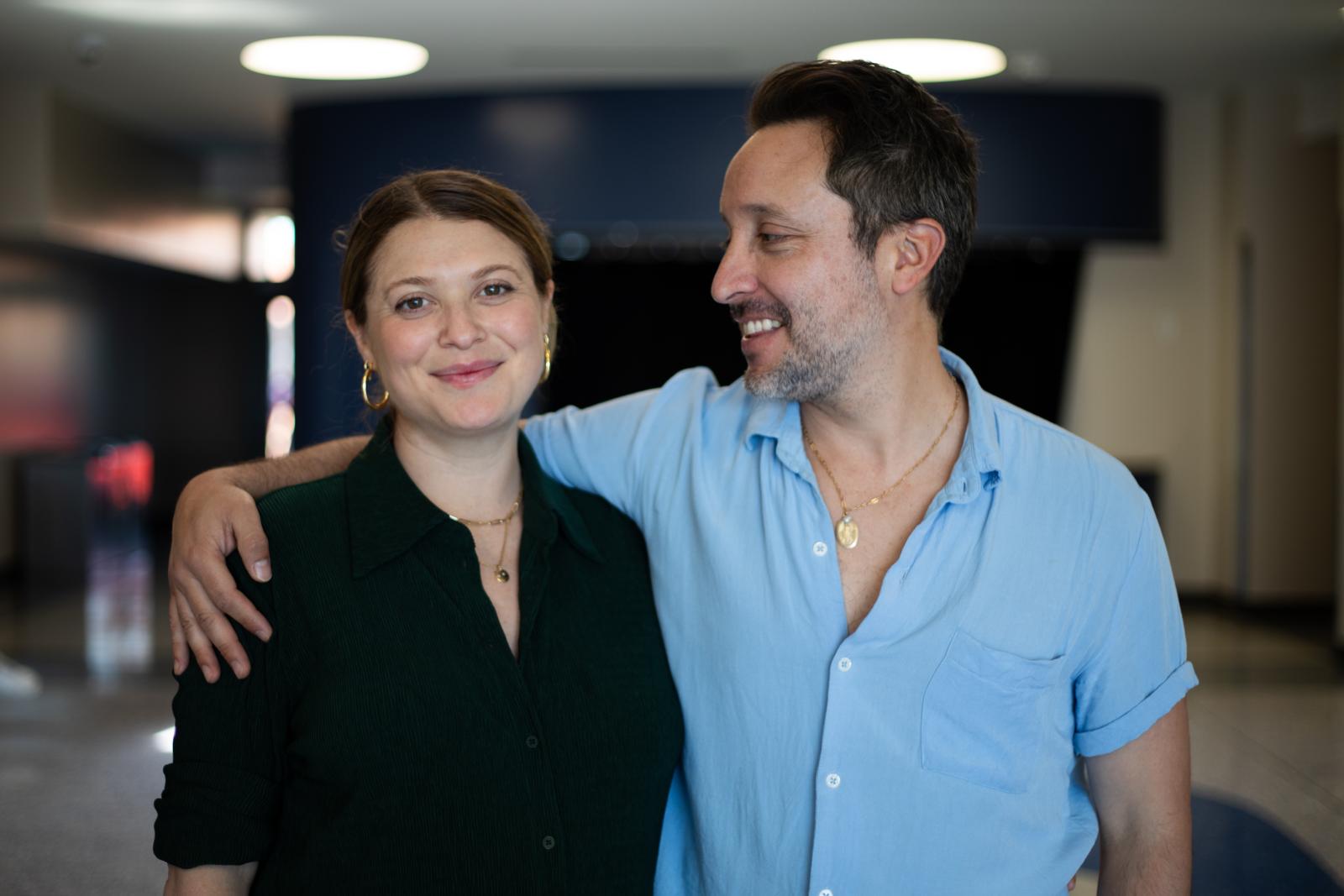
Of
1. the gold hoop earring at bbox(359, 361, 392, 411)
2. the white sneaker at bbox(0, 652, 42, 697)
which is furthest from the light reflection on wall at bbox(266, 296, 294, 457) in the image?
the gold hoop earring at bbox(359, 361, 392, 411)

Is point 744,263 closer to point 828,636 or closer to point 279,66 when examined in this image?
point 828,636

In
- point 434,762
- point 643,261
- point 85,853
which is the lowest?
point 85,853

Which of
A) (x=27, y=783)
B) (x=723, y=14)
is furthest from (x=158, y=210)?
(x=27, y=783)

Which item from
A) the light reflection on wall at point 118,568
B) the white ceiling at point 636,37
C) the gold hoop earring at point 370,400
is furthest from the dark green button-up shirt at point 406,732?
the light reflection on wall at point 118,568

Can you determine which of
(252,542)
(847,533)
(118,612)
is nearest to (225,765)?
(252,542)

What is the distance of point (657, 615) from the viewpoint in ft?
6.78

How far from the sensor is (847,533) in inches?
79.7

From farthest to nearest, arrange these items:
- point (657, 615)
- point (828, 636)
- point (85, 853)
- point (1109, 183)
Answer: point (1109, 183)
point (85, 853)
point (657, 615)
point (828, 636)

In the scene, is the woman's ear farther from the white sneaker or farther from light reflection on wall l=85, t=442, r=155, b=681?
light reflection on wall l=85, t=442, r=155, b=681

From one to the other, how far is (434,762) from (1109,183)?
8042mm

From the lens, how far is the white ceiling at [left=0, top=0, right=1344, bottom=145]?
6953 mm

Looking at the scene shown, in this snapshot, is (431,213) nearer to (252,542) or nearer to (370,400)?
(370,400)

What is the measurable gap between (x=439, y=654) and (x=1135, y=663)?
101cm

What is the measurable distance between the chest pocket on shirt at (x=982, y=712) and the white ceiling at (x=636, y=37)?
18.3ft
